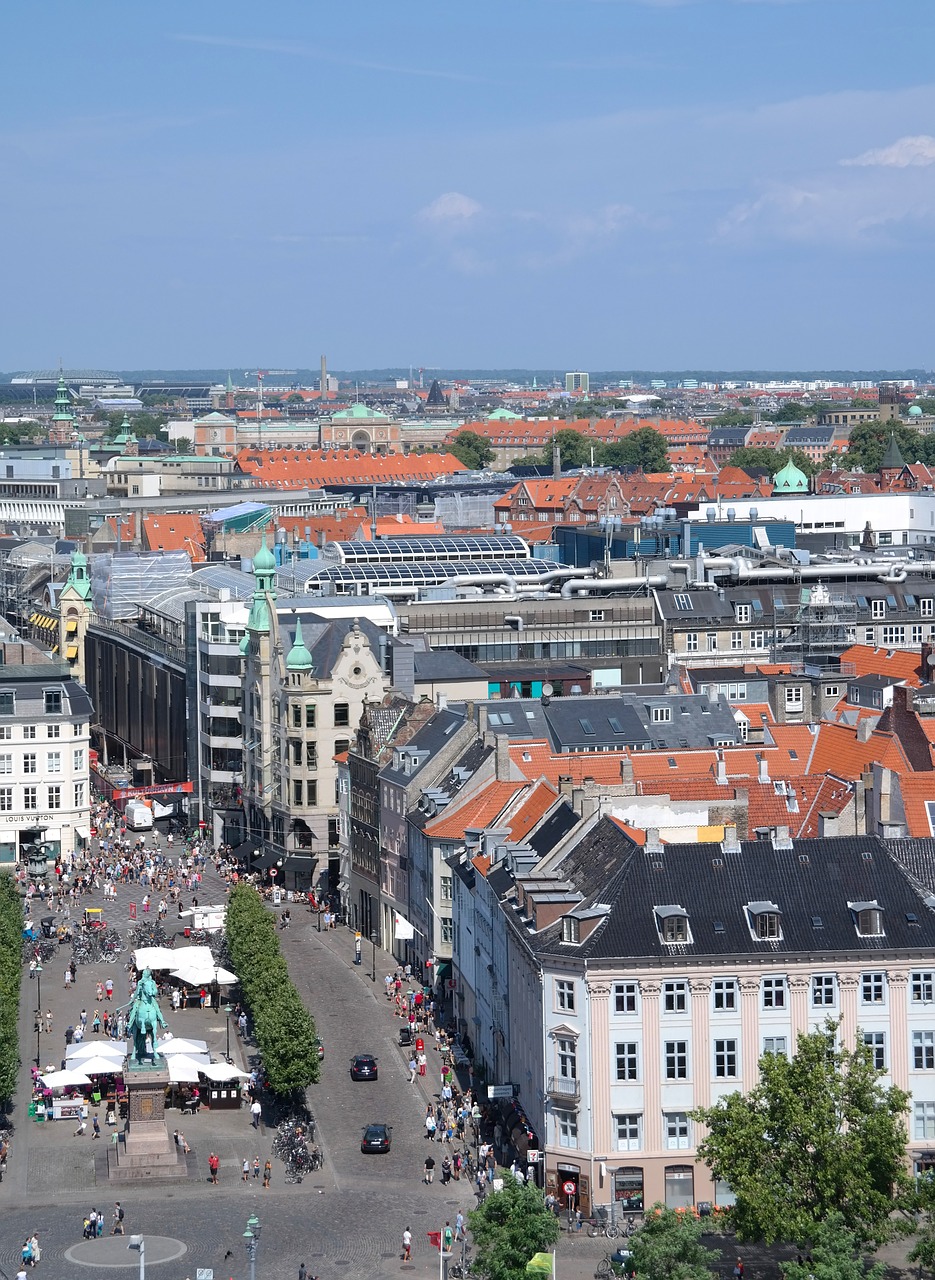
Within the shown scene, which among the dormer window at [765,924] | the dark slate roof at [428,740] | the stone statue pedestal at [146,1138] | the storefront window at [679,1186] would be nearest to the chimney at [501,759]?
the dark slate roof at [428,740]

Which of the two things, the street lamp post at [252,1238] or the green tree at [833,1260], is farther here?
the street lamp post at [252,1238]

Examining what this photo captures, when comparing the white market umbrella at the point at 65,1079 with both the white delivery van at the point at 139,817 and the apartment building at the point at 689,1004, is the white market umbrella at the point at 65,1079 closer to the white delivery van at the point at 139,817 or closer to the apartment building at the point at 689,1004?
the apartment building at the point at 689,1004

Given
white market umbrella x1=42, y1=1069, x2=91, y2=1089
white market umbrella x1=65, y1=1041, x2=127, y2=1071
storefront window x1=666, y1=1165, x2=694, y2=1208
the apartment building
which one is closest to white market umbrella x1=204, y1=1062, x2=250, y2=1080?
white market umbrella x1=65, y1=1041, x2=127, y2=1071

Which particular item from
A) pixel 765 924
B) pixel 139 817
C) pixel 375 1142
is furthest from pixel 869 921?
pixel 139 817

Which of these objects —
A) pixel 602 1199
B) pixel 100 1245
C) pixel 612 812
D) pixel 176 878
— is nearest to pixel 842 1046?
pixel 602 1199

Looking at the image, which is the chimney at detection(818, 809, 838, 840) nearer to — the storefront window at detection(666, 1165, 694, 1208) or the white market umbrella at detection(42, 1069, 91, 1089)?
the storefront window at detection(666, 1165, 694, 1208)

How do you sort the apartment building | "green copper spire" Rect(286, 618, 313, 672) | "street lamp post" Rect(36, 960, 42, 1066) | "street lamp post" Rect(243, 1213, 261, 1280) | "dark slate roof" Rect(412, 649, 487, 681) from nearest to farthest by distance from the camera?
"street lamp post" Rect(243, 1213, 261, 1280), the apartment building, "street lamp post" Rect(36, 960, 42, 1066), "green copper spire" Rect(286, 618, 313, 672), "dark slate roof" Rect(412, 649, 487, 681)
